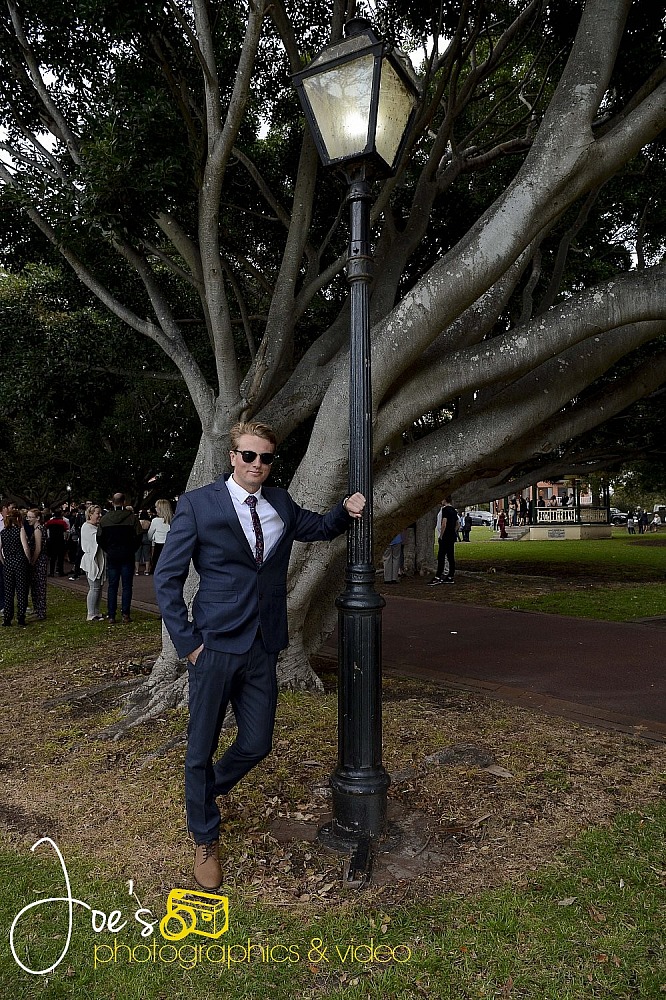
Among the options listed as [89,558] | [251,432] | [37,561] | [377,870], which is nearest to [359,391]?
[251,432]

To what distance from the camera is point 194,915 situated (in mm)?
3078

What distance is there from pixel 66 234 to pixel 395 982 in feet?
20.3

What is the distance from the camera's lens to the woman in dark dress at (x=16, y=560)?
11.2 metres

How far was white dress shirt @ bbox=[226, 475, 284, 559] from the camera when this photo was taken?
3.44m

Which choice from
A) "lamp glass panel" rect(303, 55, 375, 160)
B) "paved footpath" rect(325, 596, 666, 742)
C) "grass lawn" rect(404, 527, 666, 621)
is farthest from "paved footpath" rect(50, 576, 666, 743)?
"lamp glass panel" rect(303, 55, 375, 160)

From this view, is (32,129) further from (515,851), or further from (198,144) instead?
(515,851)

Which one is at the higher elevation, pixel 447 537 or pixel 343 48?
pixel 343 48

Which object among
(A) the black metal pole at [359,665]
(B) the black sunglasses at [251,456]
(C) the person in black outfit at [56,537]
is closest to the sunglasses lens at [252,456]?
(B) the black sunglasses at [251,456]

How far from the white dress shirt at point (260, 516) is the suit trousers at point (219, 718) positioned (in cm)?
44

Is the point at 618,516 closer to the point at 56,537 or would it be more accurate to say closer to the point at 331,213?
the point at 56,537

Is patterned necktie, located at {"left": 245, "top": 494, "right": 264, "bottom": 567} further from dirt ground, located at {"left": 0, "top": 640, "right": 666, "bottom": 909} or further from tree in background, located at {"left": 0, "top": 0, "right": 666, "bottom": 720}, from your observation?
tree in background, located at {"left": 0, "top": 0, "right": 666, "bottom": 720}

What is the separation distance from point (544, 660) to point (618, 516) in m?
62.4

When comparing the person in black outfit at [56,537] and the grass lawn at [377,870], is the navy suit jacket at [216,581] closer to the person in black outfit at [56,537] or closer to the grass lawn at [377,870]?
the grass lawn at [377,870]

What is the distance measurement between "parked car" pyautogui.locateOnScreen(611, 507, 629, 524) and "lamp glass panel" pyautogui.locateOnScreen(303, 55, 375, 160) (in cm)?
6125
